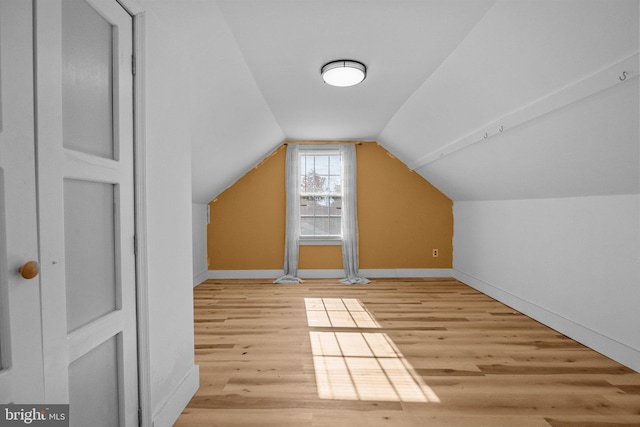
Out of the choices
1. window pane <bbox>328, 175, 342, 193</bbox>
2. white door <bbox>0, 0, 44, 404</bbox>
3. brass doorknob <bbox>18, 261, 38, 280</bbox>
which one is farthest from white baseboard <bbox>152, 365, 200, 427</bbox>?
window pane <bbox>328, 175, 342, 193</bbox>

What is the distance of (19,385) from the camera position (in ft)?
2.83

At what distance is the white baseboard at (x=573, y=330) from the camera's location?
2.32 metres

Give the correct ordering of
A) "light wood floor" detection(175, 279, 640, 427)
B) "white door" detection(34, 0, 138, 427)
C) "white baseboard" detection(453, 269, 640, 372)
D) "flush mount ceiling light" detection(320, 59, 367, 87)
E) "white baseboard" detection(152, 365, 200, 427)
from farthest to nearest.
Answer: "flush mount ceiling light" detection(320, 59, 367, 87) → "white baseboard" detection(453, 269, 640, 372) → "light wood floor" detection(175, 279, 640, 427) → "white baseboard" detection(152, 365, 200, 427) → "white door" detection(34, 0, 138, 427)

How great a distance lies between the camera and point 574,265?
2830mm

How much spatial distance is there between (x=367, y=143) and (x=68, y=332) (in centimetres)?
489

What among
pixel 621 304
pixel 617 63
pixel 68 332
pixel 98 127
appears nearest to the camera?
pixel 68 332

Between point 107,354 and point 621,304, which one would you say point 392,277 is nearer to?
point 621,304

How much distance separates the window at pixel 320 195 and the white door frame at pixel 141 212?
394 cm

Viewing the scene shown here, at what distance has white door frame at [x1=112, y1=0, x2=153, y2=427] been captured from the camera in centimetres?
145

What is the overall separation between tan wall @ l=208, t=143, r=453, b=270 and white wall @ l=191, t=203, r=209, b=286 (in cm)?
12

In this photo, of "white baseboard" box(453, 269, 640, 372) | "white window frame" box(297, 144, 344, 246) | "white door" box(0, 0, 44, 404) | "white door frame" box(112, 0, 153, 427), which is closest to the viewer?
"white door" box(0, 0, 44, 404)

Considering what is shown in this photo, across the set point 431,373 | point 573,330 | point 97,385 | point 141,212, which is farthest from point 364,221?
point 97,385

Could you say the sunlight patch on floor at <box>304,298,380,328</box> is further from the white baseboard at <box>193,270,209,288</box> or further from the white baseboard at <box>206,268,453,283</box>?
the white baseboard at <box>193,270,209,288</box>

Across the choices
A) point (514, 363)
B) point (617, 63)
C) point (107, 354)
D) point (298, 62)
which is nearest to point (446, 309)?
point (514, 363)
